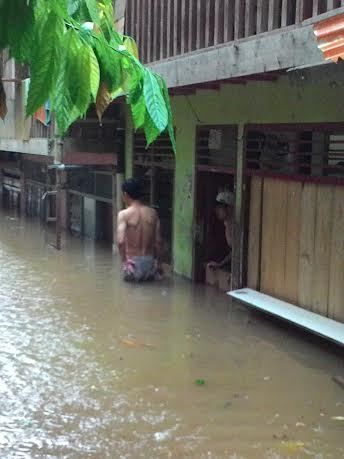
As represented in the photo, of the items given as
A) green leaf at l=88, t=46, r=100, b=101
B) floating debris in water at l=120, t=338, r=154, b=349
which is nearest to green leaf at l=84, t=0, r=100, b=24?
green leaf at l=88, t=46, r=100, b=101

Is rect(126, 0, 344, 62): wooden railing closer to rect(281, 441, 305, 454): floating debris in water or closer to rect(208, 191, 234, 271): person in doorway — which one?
rect(208, 191, 234, 271): person in doorway

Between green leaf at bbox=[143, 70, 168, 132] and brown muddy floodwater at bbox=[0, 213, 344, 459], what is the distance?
274 cm

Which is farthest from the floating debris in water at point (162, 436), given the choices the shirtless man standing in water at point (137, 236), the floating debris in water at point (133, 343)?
the shirtless man standing in water at point (137, 236)

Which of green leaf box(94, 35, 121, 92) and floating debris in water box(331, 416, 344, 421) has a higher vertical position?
green leaf box(94, 35, 121, 92)

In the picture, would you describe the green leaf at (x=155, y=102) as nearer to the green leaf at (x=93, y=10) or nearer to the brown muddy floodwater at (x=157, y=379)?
the green leaf at (x=93, y=10)

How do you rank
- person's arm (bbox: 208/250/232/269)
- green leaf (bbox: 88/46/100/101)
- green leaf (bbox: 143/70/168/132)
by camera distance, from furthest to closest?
person's arm (bbox: 208/250/232/269)
green leaf (bbox: 143/70/168/132)
green leaf (bbox: 88/46/100/101)

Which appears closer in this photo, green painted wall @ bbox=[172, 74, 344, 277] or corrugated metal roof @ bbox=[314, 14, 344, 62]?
corrugated metal roof @ bbox=[314, 14, 344, 62]

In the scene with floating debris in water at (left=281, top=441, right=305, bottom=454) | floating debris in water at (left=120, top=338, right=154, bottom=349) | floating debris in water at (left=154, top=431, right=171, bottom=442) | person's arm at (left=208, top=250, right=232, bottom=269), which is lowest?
floating debris in water at (left=120, top=338, right=154, bottom=349)

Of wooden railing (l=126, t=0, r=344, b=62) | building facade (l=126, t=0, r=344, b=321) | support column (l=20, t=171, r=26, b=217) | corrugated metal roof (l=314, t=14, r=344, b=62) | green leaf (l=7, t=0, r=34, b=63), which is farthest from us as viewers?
support column (l=20, t=171, r=26, b=217)

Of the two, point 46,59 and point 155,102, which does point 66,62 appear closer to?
point 46,59

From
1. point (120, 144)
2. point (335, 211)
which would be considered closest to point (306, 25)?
point (335, 211)

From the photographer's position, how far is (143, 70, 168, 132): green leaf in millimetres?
1995

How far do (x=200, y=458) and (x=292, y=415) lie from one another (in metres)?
0.97

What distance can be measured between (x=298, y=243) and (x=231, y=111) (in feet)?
6.64
